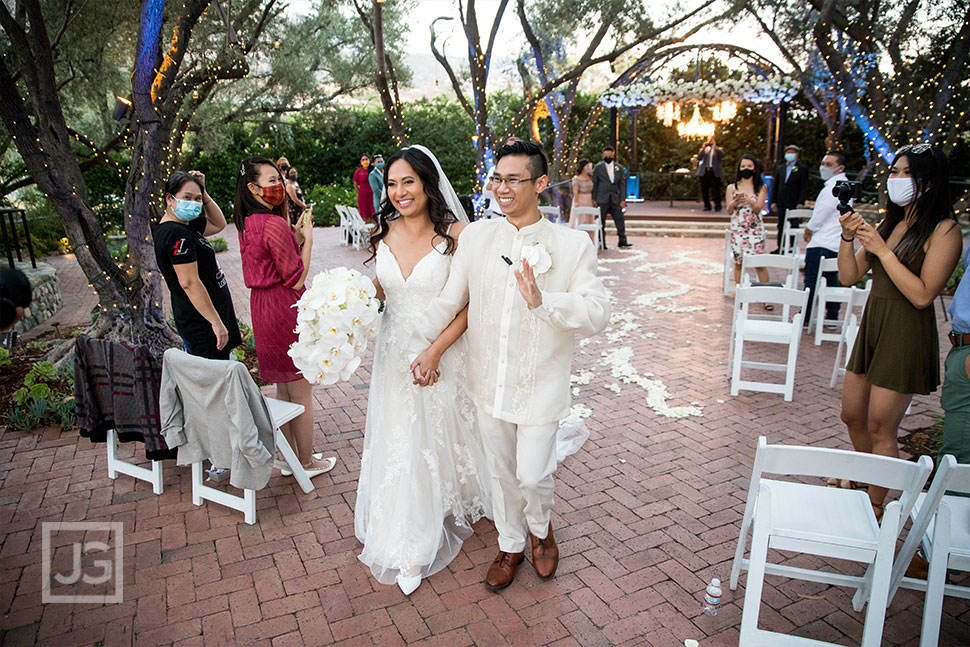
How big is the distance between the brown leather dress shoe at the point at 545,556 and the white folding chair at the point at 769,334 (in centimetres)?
293

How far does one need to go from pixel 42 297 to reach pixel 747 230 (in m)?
9.97

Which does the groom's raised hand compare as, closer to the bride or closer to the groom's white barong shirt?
the groom's white barong shirt

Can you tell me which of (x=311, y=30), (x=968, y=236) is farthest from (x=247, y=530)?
(x=968, y=236)

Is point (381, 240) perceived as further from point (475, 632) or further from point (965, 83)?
point (965, 83)

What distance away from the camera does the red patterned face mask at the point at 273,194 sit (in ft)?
12.7

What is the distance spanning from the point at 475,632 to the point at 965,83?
16843 mm

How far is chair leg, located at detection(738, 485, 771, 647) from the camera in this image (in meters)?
2.49

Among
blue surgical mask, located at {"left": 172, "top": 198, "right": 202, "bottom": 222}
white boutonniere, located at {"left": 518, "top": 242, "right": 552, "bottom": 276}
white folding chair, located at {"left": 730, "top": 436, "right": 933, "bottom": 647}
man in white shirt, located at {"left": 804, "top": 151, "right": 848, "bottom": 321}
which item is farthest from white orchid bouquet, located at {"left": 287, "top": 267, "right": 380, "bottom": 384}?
man in white shirt, located at {"left": 804, "top": 151, "right": 848, "bottom": 321}

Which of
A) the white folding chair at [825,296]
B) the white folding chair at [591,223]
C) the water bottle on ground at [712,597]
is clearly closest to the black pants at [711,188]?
the white folding chair at [591,223]

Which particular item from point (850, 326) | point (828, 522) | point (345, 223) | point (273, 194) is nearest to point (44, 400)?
point (273, 194)

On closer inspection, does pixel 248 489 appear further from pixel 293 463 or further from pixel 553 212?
pixel 553 212

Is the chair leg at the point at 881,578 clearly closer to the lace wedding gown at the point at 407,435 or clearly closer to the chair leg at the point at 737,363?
the lace wedding gown at the point at 407,435

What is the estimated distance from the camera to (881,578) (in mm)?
2398

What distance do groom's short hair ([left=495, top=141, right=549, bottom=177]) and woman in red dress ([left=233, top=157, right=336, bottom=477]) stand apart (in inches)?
68.8
